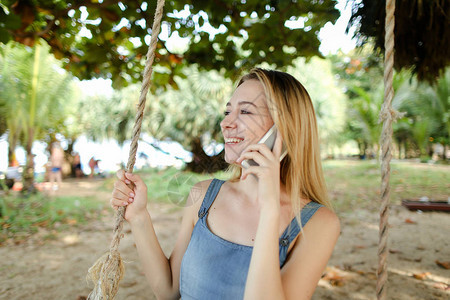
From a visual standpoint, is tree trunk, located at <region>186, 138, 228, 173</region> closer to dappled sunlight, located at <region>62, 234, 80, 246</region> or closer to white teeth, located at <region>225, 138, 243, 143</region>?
white teeth, located at <region>225, 138, 243, 143</region>

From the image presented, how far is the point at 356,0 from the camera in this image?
79.6 inches

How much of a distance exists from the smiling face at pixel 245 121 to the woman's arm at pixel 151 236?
36 centimetres

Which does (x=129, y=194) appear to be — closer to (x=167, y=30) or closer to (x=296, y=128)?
(x=296, y=128)

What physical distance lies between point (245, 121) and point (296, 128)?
0.21m

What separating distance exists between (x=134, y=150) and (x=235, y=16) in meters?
2.15

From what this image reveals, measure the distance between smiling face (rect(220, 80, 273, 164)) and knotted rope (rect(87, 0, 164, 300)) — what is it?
1.06ft

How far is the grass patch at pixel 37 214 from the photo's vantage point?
446 cm

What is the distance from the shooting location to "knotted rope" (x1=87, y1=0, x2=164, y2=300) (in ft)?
3.59

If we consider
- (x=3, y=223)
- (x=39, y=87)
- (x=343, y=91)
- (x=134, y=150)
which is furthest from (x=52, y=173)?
(x=343, y=91)

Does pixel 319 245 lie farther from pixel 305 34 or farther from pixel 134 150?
pixel 305 34

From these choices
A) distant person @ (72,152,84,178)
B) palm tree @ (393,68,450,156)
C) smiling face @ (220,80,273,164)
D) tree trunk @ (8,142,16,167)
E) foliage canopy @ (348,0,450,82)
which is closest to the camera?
smiling face @ (220,80,273,164)

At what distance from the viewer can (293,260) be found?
1.14 m

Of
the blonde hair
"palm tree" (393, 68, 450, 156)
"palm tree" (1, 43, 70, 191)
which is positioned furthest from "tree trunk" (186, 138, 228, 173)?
"palm tree" (393, 68, 450, 156)

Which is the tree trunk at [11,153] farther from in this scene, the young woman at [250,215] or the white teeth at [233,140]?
the white teeth at [233,140]
